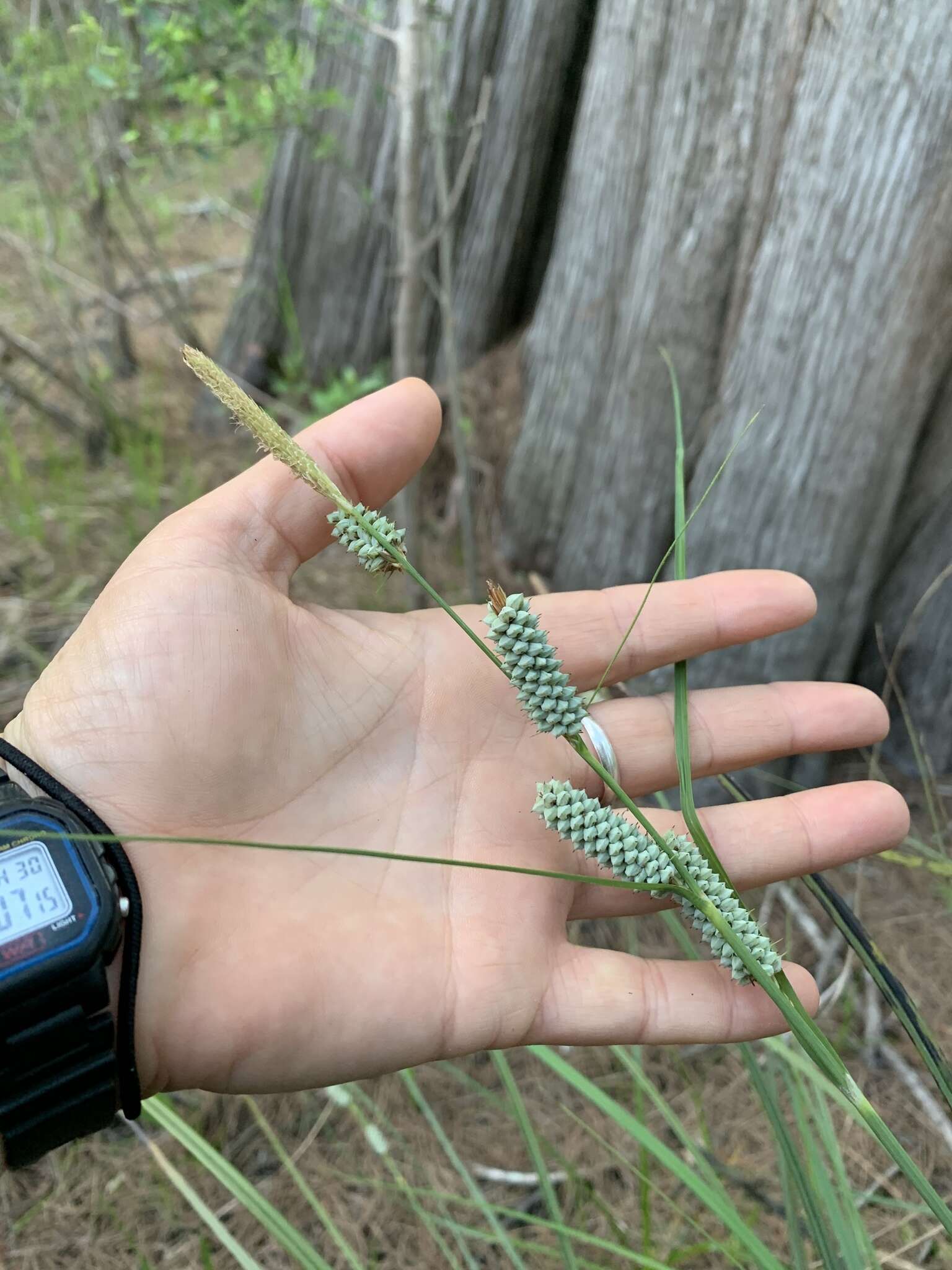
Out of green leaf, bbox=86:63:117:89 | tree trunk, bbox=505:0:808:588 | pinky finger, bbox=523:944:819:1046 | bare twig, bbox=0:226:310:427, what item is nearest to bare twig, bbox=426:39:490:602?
tree trunk, bbox=505:0:808:588

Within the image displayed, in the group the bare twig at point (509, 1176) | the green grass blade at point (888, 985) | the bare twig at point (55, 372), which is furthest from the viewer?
the bare twig at point (55, 372)

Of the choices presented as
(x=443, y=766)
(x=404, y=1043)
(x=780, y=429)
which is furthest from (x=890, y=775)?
(x=404, y=1043)

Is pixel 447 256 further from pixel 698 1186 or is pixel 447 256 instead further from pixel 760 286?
pixel 698 1186

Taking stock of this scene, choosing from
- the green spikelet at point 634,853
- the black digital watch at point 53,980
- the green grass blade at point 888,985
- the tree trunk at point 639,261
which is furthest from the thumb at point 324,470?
the green grass blade at point 888,985

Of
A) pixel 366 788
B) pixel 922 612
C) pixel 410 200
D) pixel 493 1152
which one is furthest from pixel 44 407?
→ pixel 922 612

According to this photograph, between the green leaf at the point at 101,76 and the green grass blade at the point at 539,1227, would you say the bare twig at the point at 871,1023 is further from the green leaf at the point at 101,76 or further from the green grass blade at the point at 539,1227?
the green leaf at the point at 101,76

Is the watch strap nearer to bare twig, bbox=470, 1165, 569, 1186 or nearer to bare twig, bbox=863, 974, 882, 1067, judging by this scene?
bare twig, bbox=470, 1165, 569, 1186

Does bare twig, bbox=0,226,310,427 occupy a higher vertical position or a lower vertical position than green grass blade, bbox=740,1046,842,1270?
higher
